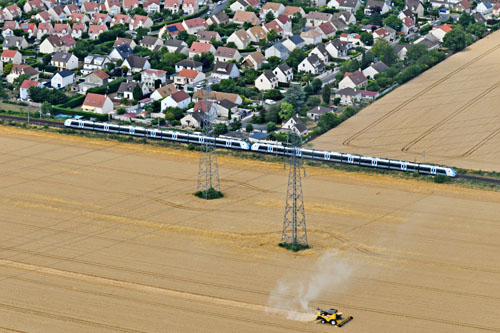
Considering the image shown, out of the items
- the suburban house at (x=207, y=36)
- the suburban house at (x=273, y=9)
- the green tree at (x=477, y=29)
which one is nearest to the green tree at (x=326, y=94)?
the suburban house at (x=207, y=36)

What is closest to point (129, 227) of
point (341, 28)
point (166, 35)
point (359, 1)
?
point (166, 35)

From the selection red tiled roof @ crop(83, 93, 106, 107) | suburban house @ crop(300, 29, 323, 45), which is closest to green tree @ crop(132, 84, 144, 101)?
red tiled roof @ crop(83, 93, 106, 107)

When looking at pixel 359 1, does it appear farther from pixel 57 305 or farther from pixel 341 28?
pixel 57 305

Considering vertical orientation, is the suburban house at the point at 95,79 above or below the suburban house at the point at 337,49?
below

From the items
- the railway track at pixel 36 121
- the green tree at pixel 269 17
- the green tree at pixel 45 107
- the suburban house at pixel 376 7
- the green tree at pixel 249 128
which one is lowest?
the railway track at pixel 36 121

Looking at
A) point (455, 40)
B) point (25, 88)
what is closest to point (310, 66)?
point (455, 40)

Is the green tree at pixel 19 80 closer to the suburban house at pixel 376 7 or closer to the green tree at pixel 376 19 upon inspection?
the green tree at pixel 376 19
